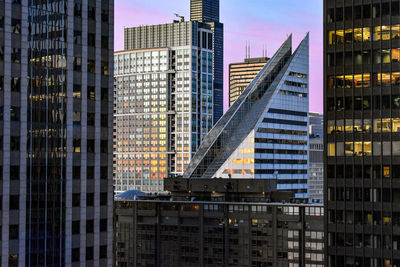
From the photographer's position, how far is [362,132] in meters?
109

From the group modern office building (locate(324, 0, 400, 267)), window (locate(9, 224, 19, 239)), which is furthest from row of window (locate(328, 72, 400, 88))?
window (locate(9, 224, 19, 239))

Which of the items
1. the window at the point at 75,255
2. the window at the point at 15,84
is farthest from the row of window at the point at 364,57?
the window at the point at 75,255

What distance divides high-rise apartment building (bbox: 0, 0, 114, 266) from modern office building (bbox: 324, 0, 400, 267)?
121 feet

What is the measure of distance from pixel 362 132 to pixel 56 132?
4803 centimetres

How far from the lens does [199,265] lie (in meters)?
198

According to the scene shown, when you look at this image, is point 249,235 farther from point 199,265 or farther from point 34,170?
point 34,170

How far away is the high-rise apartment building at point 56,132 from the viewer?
10662 cm

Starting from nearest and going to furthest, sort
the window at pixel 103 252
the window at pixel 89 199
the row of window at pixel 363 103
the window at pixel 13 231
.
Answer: the window at pixel 13 231, the row of window at pixel 363 103, the window at pixel 89 199, the window at pixel 103 252

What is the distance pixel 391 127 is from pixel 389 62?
9913mm

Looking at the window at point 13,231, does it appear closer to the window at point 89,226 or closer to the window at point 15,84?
the window at point 89,226

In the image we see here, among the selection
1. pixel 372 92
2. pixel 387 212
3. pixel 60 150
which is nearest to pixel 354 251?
pixel 387 212

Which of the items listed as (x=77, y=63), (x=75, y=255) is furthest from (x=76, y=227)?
(x=77, y=63)

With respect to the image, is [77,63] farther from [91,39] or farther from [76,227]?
[76,227]

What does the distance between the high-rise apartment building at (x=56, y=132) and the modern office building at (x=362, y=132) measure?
37.0m
